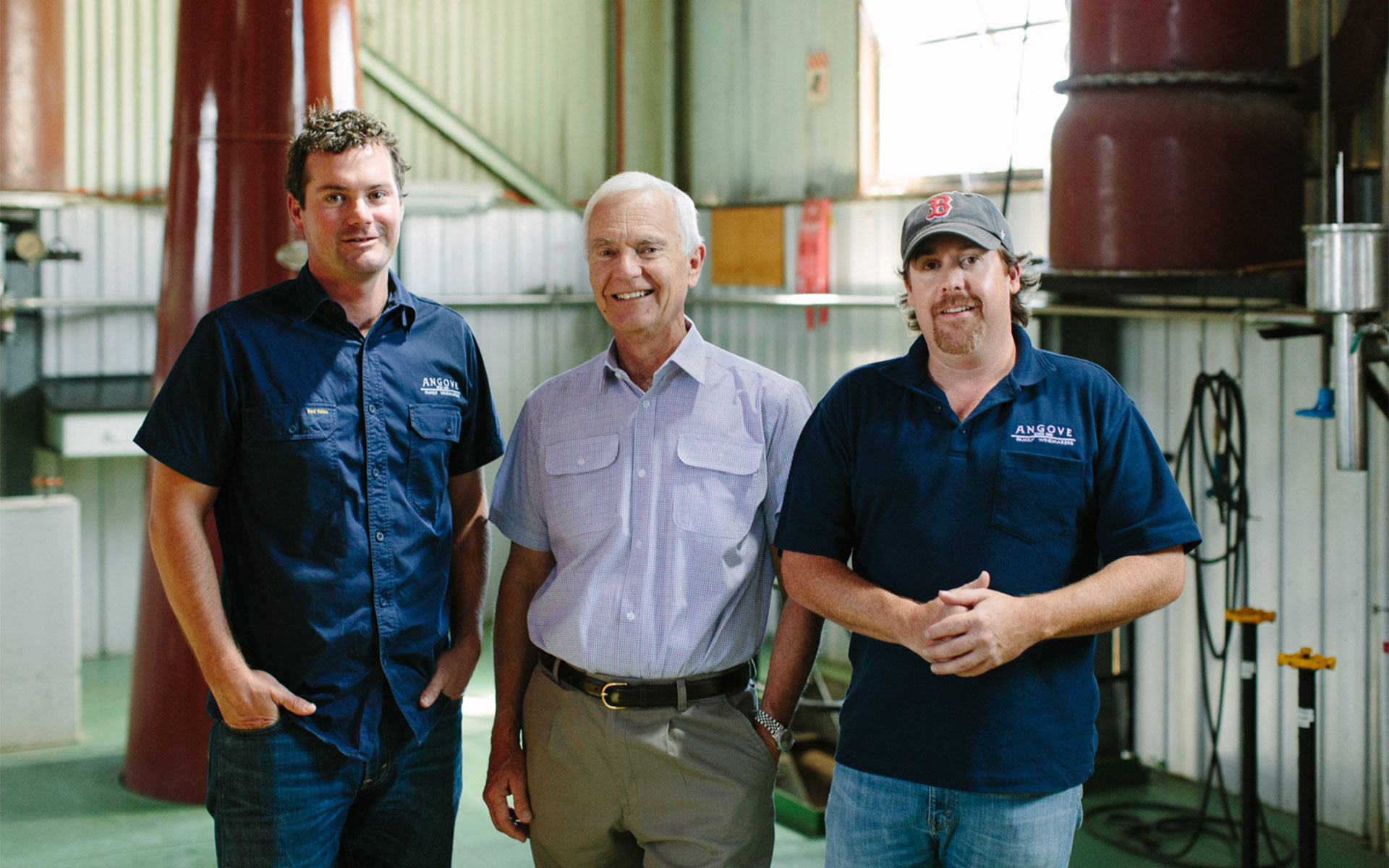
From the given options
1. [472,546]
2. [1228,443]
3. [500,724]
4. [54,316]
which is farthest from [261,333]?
[54,316]

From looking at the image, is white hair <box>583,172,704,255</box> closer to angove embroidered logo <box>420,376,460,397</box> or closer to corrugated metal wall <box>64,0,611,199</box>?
angove embroidered logo <box>420,376,460,397</box>

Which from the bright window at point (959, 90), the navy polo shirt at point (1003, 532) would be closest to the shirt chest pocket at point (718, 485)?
the navy polo shirt at point (1003, 532)

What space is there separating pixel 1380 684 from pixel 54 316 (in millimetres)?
6109

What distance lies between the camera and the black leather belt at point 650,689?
2143mm

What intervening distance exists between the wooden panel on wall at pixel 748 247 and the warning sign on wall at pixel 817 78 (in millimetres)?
599

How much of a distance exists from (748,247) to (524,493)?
5.07 metres

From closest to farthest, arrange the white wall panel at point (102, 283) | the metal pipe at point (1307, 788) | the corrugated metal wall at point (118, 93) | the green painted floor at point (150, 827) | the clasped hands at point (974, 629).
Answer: the clasped hands at point (974, 629), the metal pipe at point (1307, 788), the green painted floor at point (150, 827), the white wall panel at point (102, 283), the corrugated metal wall at point (118, 93)

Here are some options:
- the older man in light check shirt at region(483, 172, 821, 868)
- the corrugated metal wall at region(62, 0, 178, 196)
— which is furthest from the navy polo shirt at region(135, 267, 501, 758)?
the corrugated metal wall at region(62, 0, 178, 196)

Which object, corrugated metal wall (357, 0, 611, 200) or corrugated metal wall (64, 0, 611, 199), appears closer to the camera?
corrugated metal wall (64, 0, 611, 199)

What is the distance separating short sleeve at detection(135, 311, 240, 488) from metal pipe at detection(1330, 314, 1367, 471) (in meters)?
2.78

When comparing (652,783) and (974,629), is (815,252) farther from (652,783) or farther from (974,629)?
(974,629)

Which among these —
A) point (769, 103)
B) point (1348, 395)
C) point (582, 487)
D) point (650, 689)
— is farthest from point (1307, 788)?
point (769, 103)

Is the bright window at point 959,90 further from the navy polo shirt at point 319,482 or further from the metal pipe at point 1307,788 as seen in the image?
the navy polo shirt at point 319,482

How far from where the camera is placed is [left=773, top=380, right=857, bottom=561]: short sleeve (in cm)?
204
